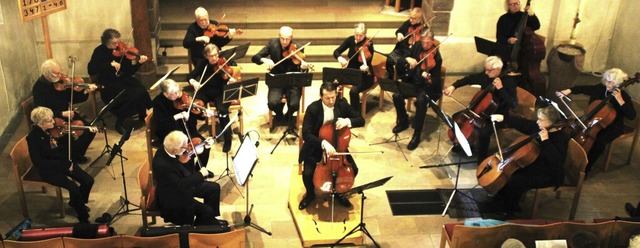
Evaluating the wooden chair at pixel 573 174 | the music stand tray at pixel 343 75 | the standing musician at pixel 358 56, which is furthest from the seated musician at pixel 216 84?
the wooden chair at pixel 573 174

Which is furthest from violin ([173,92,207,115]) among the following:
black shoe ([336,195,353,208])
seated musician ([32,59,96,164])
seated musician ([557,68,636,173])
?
seated musician ([557,68,636,173])

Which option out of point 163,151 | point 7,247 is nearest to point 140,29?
point 163,151

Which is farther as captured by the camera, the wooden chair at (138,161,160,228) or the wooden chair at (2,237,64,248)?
the wooden chair at (138,161,160,228)

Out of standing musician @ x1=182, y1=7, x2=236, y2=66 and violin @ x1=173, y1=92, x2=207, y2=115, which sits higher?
standing musician @ x1=182, y1=7, x2=236, y2=66

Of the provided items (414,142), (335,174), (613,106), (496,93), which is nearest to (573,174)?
(613,106)

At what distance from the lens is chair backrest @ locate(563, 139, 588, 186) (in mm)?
6082

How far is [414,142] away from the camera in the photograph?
25.4ft

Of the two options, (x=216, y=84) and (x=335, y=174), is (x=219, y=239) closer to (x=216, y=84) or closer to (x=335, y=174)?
(x=335, y=174)

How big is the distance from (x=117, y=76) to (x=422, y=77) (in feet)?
11.9

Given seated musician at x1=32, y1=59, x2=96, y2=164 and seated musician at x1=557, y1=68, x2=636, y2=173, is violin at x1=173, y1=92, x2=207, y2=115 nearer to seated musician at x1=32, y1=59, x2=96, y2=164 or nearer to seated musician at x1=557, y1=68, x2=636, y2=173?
seated musician at x1=32, y1=59, x2=96, y2=164

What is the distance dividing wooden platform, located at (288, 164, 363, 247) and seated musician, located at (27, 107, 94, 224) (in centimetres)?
197

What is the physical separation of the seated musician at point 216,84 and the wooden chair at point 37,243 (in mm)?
2775

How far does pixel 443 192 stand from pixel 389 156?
92 centimetres

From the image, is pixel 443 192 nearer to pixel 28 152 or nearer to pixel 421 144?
pixel 421 144
